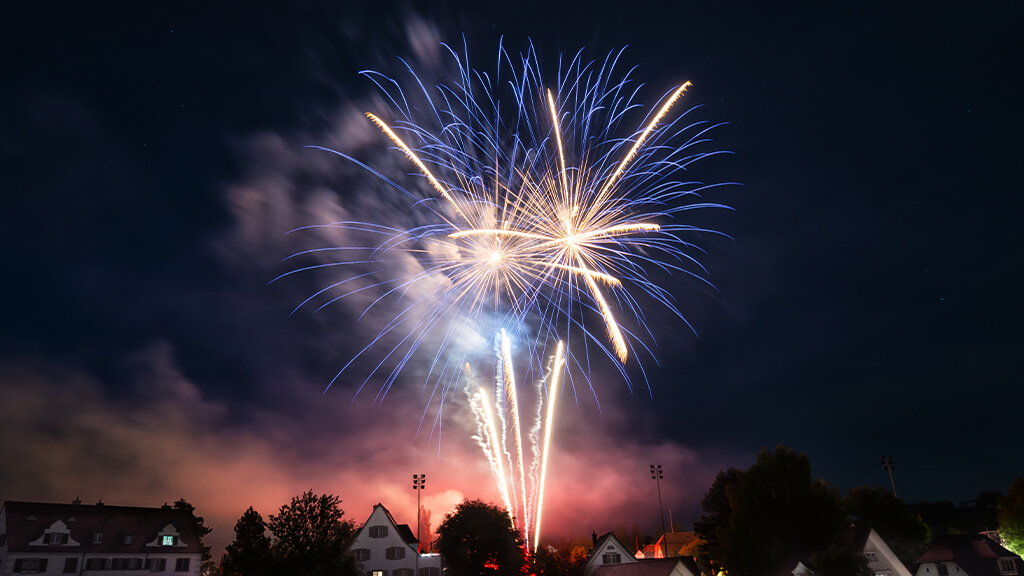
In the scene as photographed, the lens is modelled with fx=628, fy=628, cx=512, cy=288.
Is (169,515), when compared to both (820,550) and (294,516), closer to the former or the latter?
(294,516)

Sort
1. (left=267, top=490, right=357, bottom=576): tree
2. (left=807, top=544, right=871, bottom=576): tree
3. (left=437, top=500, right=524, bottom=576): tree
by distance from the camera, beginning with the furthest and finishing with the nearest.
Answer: (left=807, top=544, right=871, bottom=576): tree
(left=437, top=500, right=524, bottom=576): tree
(left=267, top=490, right=357, bottom=576): tree

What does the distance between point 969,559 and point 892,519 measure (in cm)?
1509

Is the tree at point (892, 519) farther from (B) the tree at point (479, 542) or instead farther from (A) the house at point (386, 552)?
(A) the house at point (386, 552)

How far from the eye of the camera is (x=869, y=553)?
6072cm

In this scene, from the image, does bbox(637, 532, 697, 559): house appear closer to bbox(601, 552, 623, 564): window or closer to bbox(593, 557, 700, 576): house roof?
bbox(601, 552, 623, 564): window

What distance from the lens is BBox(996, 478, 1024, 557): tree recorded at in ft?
224

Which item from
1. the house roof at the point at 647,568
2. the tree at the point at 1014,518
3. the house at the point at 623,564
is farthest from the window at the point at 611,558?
the tree at the point at 1014,518

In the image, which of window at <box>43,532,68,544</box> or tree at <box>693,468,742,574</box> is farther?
tree at <box>693,468,742,574</box>

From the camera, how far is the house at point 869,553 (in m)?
60.0

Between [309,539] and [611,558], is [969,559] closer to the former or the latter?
[611,558]

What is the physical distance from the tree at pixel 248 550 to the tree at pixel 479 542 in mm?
14627

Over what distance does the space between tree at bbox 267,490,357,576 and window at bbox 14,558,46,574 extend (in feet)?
136

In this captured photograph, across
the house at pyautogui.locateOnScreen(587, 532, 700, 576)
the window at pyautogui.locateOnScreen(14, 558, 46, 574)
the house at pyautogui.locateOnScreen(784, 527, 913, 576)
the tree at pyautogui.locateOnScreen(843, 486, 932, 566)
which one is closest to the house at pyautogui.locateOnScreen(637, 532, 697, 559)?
the tree at pyautogui.locateOnScreen(843, 486, 932, 566)

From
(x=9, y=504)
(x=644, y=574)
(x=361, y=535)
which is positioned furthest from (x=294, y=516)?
(x=9, y=504)
